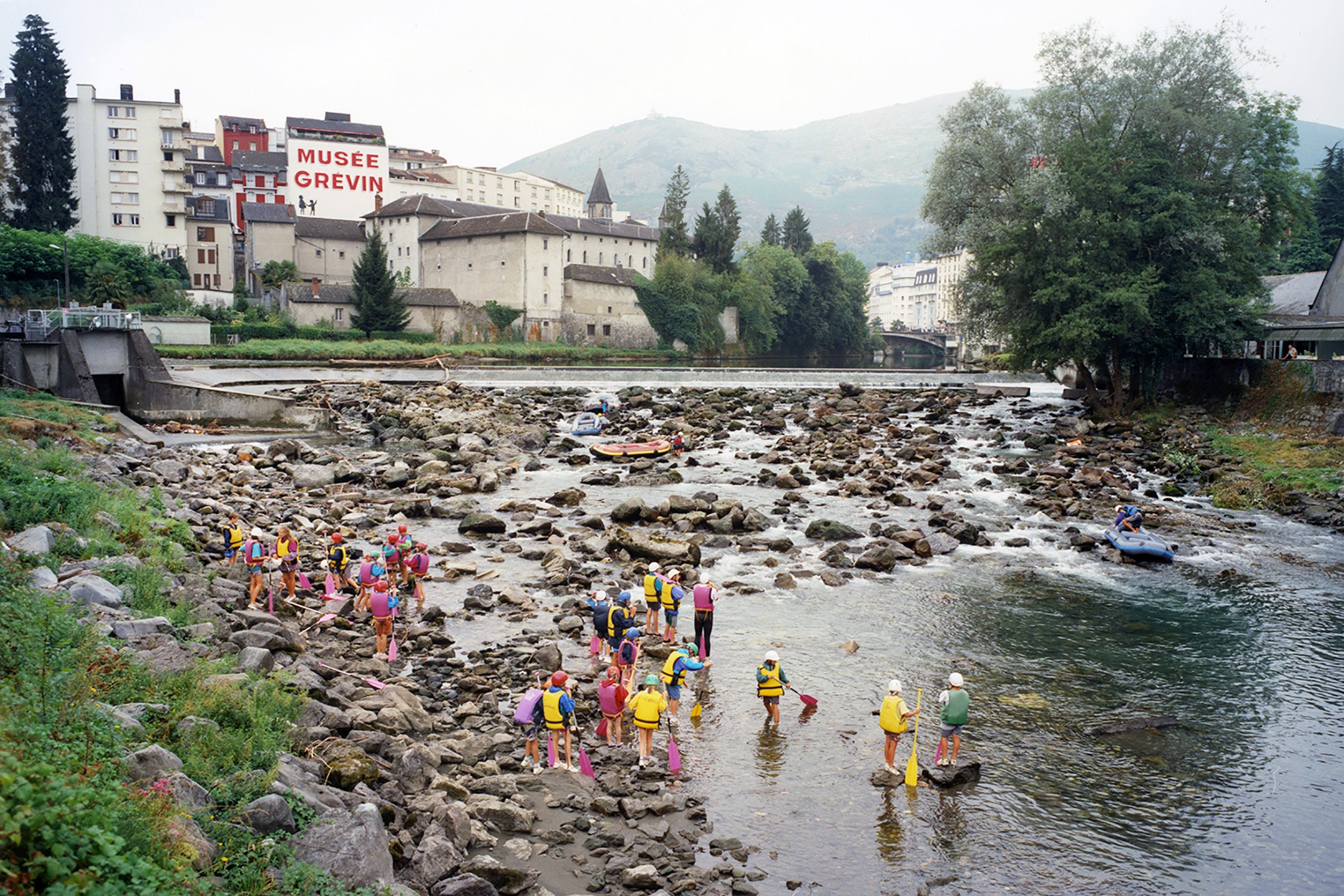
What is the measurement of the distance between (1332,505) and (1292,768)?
1787 centimetres

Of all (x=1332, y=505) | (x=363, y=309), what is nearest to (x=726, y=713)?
(x=1332, y=505)

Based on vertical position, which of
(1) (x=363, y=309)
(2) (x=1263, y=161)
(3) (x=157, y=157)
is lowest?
(1) (x=363, y=309)

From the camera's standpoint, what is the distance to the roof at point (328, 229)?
271ft

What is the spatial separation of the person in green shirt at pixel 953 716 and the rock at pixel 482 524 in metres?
14.4

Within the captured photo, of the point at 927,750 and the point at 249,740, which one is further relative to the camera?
the point at 927,750

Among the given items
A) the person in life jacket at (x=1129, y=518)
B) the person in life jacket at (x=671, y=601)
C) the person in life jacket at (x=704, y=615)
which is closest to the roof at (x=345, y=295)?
the person in life jacket at (x=1129, y=518)

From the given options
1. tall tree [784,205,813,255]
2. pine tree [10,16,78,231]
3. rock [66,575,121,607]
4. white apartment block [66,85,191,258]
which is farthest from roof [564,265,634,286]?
rock [66,575,121,607]

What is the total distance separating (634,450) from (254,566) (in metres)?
19.2

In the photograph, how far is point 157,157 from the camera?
75.8 m

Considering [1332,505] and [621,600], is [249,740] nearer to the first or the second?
[621,600]

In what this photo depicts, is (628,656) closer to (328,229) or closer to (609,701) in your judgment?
(609,701)

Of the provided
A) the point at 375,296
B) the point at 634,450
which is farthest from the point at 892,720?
the point at 375,296

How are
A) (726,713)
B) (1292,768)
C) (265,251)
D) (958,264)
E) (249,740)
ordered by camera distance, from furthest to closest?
1. (958,264)
2. (265,251)
3. (726,713)
4. (1292,768)
5. (249,740)

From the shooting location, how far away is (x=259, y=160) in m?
95.1
